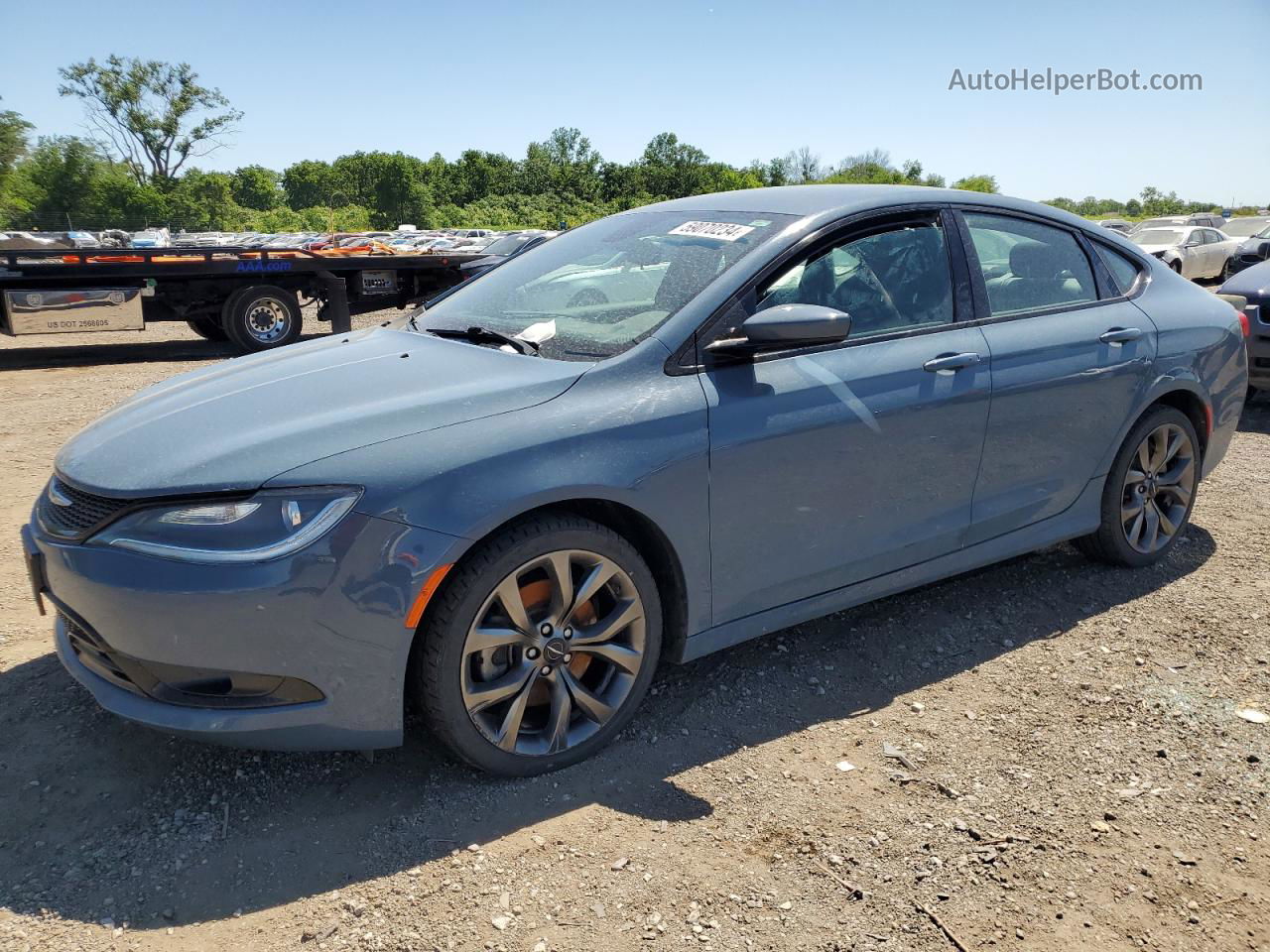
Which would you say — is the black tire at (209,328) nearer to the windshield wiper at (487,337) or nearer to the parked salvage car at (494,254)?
the parked salvage car at (494,254)

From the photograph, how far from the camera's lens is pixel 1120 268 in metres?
4.16

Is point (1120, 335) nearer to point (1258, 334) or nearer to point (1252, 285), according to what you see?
point (1258, 334)

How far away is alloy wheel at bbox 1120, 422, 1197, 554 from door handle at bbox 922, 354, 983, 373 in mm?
1189

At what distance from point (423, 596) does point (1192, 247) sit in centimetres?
2179

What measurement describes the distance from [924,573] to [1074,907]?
1.37 meters

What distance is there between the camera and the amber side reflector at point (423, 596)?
245 centimetres

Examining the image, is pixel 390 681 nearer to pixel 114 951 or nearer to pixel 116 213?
pixel 114 951

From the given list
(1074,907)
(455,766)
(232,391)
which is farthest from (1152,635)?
(232,391)

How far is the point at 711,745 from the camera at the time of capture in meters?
2.98

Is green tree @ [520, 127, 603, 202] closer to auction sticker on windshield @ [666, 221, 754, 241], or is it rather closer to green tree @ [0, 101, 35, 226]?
green tree @ [0, 101, 35, 226]

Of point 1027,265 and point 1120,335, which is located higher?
point 1027,265

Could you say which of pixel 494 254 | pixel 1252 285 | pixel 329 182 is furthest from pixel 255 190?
pixel 1252 285

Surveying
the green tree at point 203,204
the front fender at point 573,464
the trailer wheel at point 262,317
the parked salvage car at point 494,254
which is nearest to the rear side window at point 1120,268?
the front fender at point 573,464

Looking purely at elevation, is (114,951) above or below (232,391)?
below
